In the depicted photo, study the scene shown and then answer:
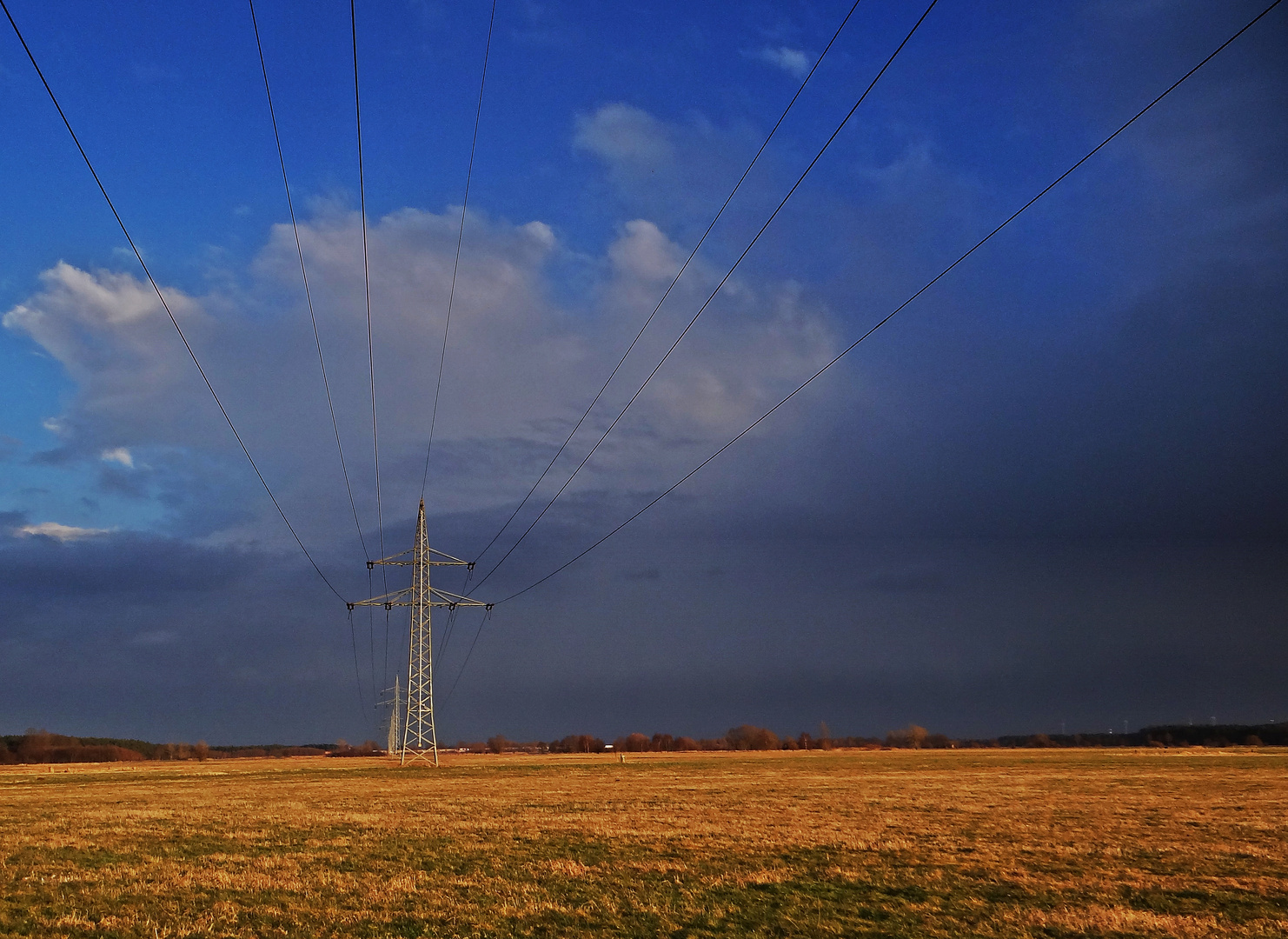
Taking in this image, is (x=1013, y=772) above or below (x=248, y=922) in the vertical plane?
below

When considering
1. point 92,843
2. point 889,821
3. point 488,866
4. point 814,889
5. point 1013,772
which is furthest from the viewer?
point 1013,772

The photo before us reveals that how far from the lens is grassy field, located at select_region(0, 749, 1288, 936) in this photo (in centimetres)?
1459

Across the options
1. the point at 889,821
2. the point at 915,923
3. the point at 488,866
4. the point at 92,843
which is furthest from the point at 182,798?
the point at 915,923

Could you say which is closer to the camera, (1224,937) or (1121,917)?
(1224,937)

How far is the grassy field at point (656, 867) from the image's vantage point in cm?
1459

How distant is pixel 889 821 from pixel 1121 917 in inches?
618

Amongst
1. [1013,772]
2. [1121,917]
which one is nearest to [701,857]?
[1121,917]

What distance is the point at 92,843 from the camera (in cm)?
2503

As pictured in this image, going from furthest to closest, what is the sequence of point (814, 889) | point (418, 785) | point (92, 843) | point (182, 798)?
point (418, 785)
point (182, 798)
point (92, 843)
point (814, 889)

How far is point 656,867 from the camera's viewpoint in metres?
20.0

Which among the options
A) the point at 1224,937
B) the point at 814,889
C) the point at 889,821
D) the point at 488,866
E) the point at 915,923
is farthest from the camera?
the point at 889,821

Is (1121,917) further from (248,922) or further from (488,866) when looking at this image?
(248,922)

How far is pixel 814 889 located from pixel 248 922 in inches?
410

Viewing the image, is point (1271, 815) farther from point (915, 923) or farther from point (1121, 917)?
point (915, 923)
